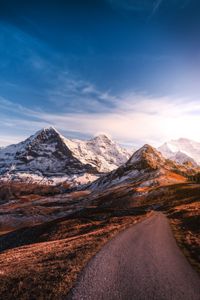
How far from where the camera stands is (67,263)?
19344 millimetres

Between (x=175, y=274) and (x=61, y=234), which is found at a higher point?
(x=175, y=274)

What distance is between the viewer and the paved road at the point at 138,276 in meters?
13.7

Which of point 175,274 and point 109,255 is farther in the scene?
point 109,255

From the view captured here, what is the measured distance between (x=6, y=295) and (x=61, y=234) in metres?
44.1

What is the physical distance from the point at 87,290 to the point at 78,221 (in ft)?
179

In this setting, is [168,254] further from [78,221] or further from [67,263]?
[78,221]

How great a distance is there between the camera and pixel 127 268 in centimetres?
1794

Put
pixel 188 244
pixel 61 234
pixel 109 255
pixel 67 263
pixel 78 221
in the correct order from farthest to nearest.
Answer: pixel 78 221
pixel 61 234
pixel 188 244
pixel 109 255
pixel 67 263

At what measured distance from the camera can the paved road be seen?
538 inches

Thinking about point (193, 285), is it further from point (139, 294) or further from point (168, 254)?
point (168, 254)

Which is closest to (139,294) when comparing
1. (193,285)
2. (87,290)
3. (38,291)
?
(87,290)

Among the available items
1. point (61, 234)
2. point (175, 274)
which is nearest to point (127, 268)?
point (175, 274)

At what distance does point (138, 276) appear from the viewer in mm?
16328

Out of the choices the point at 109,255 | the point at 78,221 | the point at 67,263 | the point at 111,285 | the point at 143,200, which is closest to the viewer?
the point at 111,285
